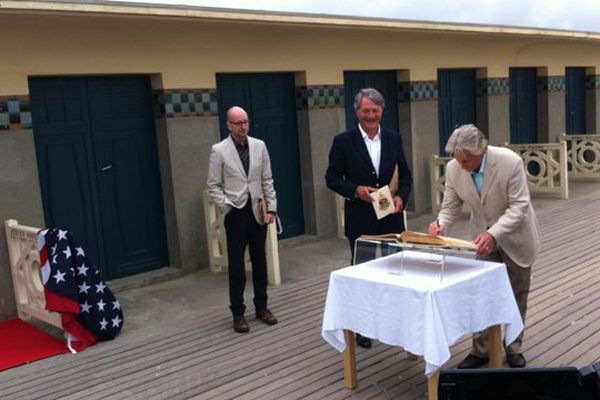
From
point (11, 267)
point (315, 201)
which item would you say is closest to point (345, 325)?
point (11, 267)

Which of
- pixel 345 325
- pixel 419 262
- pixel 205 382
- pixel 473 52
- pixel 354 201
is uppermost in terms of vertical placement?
pixel 473 52

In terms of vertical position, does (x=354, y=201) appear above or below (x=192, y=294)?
above

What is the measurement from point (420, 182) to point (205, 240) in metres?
3.74

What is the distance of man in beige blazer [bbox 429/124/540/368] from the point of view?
3375 millimetres

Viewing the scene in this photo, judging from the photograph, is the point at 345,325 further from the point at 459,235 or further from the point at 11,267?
the point at 459,235

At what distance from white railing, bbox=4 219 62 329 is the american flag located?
14 cm

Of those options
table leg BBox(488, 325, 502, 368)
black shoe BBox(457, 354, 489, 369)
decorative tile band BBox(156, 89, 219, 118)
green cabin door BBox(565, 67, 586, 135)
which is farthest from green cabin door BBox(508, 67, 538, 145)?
table leg BBox(488, 325, 502, 368)

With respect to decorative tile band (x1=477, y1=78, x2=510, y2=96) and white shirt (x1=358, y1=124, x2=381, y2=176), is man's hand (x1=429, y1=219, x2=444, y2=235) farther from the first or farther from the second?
decorative tile band (x1=477, y1=78, x2=510, y2=96)

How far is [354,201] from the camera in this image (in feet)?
13.7

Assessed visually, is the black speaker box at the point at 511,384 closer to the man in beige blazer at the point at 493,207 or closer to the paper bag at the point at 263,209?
the man in beige blazer at the point at 493,207

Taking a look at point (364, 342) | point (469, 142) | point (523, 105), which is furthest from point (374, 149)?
point (523, 105)

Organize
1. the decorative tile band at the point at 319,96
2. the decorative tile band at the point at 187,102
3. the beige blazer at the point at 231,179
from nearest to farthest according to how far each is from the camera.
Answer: the beige blazer at the point at 231,179, the decorative tile band at the point at 187,102, the decorative tile band at the point at 319,96

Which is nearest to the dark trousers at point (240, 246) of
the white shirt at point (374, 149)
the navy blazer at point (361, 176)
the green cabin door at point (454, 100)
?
the navy blazer at point (361, 176)

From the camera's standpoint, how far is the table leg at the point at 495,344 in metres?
3.43
